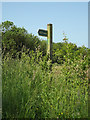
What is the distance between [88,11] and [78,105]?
7.26ft

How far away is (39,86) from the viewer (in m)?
3.66

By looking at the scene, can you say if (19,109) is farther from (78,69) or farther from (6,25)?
(6,25)

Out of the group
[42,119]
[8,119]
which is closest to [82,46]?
[42,119]

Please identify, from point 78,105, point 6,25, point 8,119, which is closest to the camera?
point 78,105

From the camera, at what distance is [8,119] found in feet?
10.4

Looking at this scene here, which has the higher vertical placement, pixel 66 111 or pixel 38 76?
pixel 38 76

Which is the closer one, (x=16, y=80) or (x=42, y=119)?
(x=42, y=119)

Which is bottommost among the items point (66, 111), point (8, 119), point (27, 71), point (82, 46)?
point (8, 119)

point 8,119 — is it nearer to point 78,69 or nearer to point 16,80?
point 16,80

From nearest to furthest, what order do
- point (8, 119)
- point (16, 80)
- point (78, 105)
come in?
point (78, 105)
point (8, 119)
point (16, 80)

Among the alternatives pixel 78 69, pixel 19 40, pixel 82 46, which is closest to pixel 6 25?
pixel 19 40

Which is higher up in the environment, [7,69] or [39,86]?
[7,69]

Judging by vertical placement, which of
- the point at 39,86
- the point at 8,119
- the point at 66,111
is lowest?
the point at 8,119

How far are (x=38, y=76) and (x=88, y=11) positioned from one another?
1.86 metres
